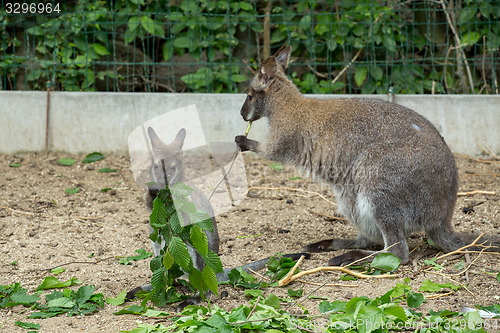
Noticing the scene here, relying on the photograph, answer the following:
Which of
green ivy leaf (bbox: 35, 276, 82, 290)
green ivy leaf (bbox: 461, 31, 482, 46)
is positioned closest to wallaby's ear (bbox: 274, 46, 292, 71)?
green ivy leaf (bbox: 35, 276, 82, 290)

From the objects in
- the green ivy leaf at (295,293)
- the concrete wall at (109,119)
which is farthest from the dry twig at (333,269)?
the concrete wall at (109,119)

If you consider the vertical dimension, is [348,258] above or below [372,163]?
below

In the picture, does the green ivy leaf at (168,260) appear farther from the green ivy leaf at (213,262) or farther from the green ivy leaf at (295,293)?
the green ivy leaf at (295,293)

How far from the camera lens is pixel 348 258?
413cm

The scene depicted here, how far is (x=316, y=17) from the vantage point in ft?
22.8

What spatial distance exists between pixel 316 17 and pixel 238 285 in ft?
13.2

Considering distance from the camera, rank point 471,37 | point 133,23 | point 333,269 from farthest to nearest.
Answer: point 471,37 → point 133,23 → point 333,269

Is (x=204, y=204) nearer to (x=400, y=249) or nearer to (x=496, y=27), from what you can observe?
(x=400, y=249)

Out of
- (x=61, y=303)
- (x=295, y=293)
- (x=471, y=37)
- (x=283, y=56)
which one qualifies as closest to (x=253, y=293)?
(x=295, y=293)

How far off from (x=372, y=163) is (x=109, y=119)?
3.47 meters

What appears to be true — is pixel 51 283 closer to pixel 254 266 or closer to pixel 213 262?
pixel 213 262

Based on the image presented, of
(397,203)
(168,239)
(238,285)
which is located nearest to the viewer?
(168,239)

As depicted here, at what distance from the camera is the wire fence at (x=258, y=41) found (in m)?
6.84

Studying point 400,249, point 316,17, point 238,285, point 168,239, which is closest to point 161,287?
point 168,239
